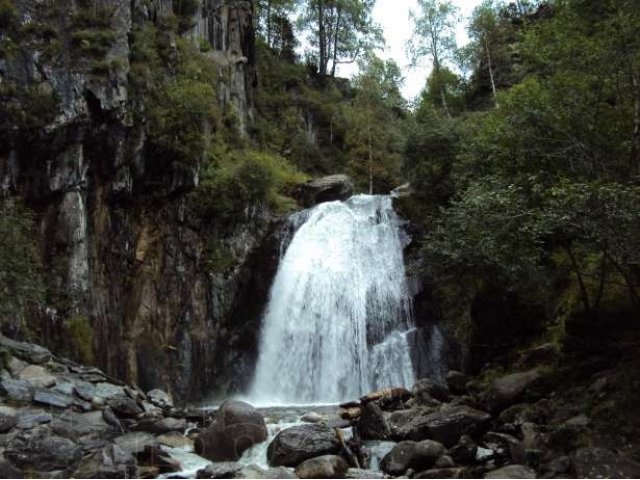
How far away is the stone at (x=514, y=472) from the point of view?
769 cm

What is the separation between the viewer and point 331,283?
2002cm

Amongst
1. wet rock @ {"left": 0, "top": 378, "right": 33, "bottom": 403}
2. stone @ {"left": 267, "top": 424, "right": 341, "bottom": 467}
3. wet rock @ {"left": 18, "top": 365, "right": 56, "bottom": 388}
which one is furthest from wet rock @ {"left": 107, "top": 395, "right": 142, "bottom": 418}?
stone @ {"left": 267, "top": 424, "right": 341, "bottom": 467}

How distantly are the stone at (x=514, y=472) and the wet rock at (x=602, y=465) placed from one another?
625 millimetres

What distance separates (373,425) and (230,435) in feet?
9.42

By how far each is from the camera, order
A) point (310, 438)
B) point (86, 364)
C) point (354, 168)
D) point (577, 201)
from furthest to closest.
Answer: point (354, 168) → point (86, 364) → point (310, 438) → point (577, 201)

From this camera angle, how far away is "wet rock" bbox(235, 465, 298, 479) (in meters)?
8.52

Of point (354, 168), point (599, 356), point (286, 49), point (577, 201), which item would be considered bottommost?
point (599, 356)

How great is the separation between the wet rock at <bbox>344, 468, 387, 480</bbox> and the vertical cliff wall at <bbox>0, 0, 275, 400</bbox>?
30.2 ft

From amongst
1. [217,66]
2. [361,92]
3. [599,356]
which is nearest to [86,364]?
[599,356]

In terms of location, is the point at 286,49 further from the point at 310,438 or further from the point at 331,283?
the point at 310,438

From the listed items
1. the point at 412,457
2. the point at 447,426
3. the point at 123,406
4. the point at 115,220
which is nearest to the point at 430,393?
the point at 447,426

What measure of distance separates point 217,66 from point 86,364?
16.6m

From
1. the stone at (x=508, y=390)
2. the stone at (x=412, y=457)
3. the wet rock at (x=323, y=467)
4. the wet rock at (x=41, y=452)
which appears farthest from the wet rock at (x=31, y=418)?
the stone at (x=508, y=390)

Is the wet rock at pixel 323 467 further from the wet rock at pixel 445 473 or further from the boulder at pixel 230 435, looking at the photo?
the boulder at pixel 230 435
